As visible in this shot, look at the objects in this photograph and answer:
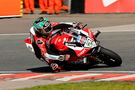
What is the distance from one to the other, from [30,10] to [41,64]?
627 inches

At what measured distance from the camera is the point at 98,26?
21.9 meters

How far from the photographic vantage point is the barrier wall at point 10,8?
25.8 metres

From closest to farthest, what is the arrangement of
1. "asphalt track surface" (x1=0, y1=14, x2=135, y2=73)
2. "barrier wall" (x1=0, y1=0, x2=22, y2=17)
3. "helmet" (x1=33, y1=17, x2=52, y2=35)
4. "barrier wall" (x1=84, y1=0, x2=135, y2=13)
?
"helmet" (x1=33, y1=17, x2=52, y2=35) < "asphalt track surface" (x1=0, y1=14, x2=135, y2=73) < "barrier wall" (x1=84, y1=0, x2=135, y2=13) < "barrier wall" (x1=0, y1=0, x2=22, y2=17)

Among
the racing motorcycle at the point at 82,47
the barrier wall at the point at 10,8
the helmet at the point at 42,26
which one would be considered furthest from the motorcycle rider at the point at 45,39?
the barrier wall at the point at 10,8

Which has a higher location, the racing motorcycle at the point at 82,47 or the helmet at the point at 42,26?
the helmet at the point at 42,26

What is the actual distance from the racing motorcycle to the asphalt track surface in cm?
29

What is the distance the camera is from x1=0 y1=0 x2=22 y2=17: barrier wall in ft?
84.6

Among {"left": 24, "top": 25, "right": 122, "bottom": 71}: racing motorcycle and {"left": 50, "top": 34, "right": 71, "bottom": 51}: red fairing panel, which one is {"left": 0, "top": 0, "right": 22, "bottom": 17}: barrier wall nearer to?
{"left": 24, "top": 25, "right": 122, "bottom": 71}: racing motorcycle

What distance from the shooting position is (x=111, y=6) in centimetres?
2570

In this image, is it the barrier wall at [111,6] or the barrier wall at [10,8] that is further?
the barrier wall at [10,8]

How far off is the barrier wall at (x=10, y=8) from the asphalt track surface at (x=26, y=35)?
417mm

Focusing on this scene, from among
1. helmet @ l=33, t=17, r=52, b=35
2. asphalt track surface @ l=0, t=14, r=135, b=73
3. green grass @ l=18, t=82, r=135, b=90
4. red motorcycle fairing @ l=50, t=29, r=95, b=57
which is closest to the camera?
green grass @ l=18, t=82, r=135, b=90

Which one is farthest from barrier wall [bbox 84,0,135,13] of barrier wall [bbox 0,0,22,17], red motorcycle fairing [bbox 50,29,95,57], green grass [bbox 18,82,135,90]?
green grass [bbox 18,82,135,90]

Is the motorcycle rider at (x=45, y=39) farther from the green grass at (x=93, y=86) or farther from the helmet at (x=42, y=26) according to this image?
the green grass at (x=93, y=86)
